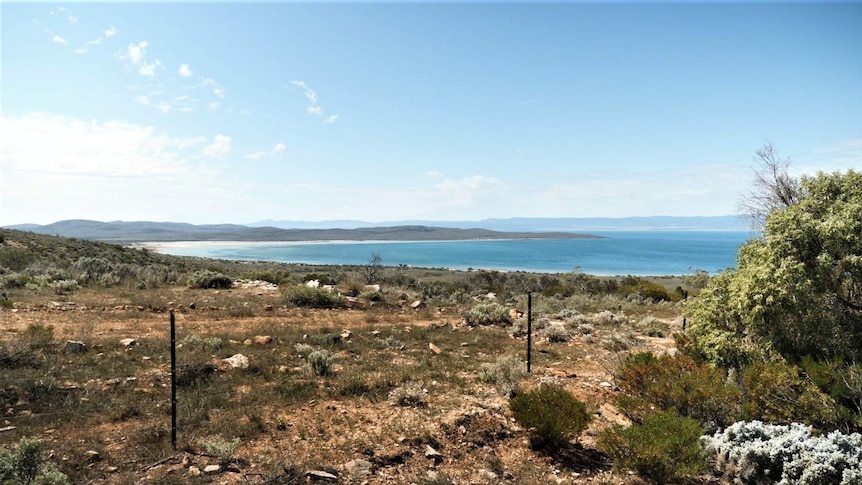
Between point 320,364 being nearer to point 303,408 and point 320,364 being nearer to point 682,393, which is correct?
point 303,408

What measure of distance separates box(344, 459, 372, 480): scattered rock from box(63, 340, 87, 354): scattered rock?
803 cm

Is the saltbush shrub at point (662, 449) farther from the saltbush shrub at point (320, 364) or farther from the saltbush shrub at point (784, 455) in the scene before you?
the saltbush shrub at point (320, 364)

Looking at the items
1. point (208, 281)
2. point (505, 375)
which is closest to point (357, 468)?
point (505, 375)

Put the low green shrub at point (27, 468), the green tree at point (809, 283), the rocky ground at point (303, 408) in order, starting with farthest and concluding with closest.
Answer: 1. the green tree at point (809, 283)
2. the rocky ground at point (303, 408)
3. the low green shrub at point (27, 468)

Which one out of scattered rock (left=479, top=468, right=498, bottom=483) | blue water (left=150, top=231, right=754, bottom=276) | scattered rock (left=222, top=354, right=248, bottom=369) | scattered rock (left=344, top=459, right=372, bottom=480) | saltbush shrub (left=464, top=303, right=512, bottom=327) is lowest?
blue water (left=150, top=231, right=754, bottom=276)

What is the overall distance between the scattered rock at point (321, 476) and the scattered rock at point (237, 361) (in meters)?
4.77

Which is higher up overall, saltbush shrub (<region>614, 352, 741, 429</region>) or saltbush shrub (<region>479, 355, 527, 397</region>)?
saltbush shrub (<region>614, 352, 741, 429</region>)

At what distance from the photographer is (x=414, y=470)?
5.38 meters

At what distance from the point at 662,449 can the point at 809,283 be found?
12.2ft

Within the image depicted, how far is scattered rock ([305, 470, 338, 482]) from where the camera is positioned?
502 cm

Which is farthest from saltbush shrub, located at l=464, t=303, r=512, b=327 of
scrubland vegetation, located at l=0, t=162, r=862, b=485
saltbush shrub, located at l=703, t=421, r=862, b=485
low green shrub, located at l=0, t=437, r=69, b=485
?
low green shrub, located at l=0, t=437, r=69, b=485

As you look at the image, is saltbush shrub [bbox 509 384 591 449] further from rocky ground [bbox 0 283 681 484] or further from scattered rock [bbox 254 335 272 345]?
scattered rock [bbox 254 335 272 345]

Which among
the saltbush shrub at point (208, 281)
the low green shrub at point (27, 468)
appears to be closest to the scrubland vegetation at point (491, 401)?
the low green shrub at point (27, 468)

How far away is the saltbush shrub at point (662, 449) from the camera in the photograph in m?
4.91
